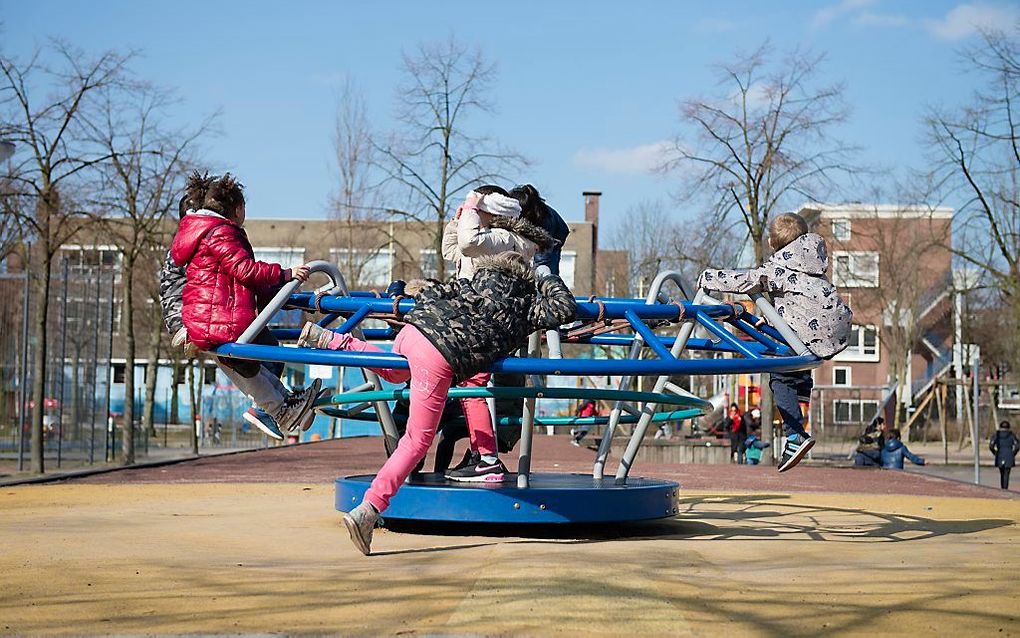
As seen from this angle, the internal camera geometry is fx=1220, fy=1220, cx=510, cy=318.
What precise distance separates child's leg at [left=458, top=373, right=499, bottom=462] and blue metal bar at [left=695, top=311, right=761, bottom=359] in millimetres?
1452

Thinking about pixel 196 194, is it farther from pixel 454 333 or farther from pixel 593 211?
pixel 593 211

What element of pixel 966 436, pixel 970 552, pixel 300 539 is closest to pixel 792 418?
pixel 970 552

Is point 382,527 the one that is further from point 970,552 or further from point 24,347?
point 24,347

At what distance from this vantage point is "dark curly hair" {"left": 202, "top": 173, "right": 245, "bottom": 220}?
6.94m

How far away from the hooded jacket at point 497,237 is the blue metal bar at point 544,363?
1.04 m

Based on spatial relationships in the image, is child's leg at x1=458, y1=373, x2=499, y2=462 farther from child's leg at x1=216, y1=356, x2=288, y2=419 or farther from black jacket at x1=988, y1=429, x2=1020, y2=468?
black jacket at x1=988, y1=429, x2=1020, y2=468

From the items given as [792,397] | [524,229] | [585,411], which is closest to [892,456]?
[585,411]

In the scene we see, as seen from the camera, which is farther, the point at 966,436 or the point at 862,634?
the point at 966,436

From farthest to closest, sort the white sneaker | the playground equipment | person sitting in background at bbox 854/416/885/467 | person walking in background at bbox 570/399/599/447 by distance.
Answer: person sitting in background at bbox 854/416/885/467 < person walking in background at bbox 570/399/599/447 < the playground equipment < the white sneaker

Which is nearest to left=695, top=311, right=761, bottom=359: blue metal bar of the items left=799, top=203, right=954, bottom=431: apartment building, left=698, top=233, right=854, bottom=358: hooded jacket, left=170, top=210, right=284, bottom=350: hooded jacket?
left=698, top=233, right=854, bottom=358: hooded jacket

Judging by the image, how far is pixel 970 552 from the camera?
6539mm

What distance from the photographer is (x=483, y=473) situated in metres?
7.71

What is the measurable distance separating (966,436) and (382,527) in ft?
126

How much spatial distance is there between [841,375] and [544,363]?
2230 inches
